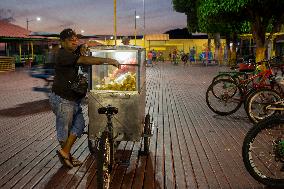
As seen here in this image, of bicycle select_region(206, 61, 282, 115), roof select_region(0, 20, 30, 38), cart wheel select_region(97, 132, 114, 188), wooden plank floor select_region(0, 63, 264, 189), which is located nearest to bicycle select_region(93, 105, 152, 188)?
cart wheel select_region(97, 132, 114, 188)

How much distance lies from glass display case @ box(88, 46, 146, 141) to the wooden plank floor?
0.55 meters

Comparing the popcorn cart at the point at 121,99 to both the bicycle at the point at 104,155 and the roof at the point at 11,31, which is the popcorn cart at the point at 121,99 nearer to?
the bicycle at the point at 104,155

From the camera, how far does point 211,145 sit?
652 cm

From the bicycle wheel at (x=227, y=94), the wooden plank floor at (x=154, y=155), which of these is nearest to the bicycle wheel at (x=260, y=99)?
the wooden plank floor at (x=154, y=155)

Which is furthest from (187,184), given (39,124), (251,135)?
(39,124)

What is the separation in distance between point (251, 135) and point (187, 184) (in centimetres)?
106

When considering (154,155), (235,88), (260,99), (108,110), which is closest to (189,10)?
(235,88)

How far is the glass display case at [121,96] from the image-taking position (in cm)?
527

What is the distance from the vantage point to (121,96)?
5.25 metres

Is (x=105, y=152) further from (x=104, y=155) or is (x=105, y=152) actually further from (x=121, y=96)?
(x=121, y=96)

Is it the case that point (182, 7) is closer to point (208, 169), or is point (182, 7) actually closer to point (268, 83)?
point (268, 83)

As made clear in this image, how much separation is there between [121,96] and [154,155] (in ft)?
4.30

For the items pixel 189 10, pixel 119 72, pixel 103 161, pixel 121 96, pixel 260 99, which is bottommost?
pixel 103 161

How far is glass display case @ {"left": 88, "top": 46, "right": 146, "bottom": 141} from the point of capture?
5.27m
